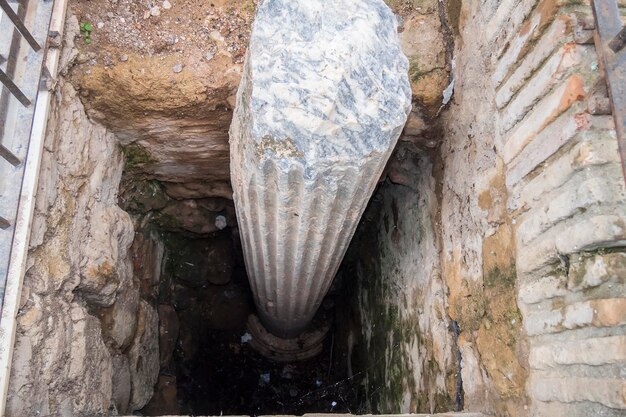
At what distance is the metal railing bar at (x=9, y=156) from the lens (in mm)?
1885

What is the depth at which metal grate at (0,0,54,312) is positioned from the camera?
1.93m

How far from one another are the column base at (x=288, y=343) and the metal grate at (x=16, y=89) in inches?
113

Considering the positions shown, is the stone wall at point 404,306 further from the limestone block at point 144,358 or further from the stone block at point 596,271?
the limestone block at point 144,358

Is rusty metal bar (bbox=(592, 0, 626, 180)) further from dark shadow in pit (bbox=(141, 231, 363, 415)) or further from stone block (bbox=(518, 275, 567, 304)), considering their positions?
Answer: dark shadow in pit (bbox=(141, 231, 363, 415))

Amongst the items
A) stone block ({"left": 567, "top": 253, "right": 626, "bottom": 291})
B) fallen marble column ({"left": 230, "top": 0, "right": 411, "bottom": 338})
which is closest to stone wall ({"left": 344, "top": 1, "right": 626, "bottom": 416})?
stone block ({"left": 567, "top": 253, "right": 626, "bottom": 291})

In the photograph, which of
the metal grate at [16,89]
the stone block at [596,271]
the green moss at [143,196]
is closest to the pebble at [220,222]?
the green moss at [143,196]

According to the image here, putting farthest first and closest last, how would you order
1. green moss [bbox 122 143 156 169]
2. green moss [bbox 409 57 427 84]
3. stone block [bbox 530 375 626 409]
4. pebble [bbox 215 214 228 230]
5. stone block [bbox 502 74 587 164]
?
pebble [bbox 215 214 228 230] < green moss [bbox 122 143 156 169] < green moss [bbox 409 57 427 84] < stone block [bbox 502 74 587 164] < stone block [bbox 530 375 626 409]

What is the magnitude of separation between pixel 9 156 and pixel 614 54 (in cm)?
208

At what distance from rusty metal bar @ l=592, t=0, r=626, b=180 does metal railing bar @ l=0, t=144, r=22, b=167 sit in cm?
203

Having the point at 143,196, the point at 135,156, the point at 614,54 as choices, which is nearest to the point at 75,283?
the point at 135,156

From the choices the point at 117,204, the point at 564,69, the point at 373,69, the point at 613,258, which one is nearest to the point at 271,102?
the point at 373,69

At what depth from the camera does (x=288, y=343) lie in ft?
14.9

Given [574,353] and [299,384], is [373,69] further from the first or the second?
[299,384]

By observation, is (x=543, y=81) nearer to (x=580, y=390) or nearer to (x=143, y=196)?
(x=580, y=390)
